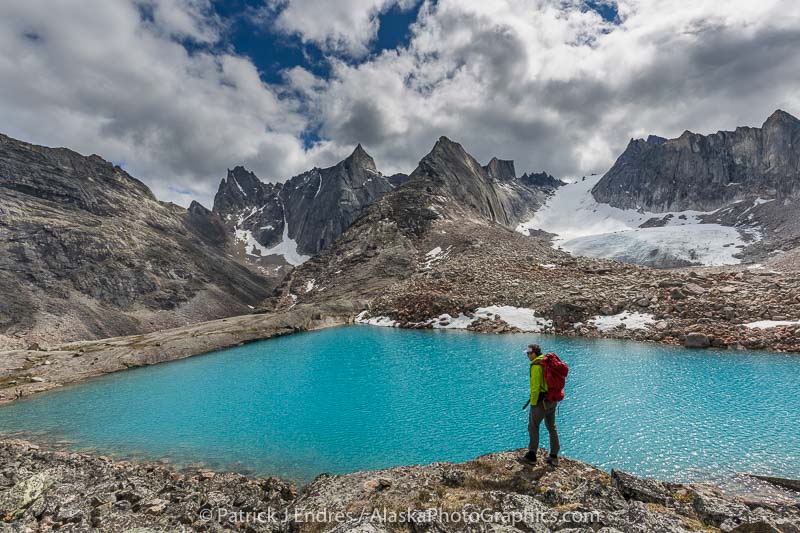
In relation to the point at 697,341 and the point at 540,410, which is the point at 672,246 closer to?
the point at 697,341

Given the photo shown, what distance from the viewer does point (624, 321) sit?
43.8 m

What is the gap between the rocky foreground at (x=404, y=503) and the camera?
841 centimetres

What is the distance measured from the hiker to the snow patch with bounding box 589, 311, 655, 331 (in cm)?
3671

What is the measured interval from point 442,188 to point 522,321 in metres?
90.6

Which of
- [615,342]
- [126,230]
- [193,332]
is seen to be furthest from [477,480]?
[126,230]

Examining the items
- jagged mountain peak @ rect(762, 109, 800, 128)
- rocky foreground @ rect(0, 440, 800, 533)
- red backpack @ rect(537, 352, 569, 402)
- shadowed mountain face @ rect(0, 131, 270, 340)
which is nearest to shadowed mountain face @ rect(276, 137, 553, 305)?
shadowed mountain face @ rect(0, 131, 270, 340)

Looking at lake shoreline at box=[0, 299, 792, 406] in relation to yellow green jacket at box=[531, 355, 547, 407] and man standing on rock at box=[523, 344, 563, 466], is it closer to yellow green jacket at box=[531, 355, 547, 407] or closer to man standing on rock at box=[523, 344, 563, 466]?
man standing on rock at box=[523, 344, 563, 466]

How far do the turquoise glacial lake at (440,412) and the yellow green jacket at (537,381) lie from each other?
6969mm

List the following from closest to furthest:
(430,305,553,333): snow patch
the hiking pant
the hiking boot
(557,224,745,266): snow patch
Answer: the hiking pant → the hiking boot → (430,305,553,333): snow patch → (557,224,745,266): snow patch

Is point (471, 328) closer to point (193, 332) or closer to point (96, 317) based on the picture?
point (193, 332)

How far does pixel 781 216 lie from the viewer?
12850cm

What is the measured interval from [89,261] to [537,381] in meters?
123

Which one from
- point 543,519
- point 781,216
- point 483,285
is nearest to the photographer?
point 543,519

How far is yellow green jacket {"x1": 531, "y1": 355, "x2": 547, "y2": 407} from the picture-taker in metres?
12.0
